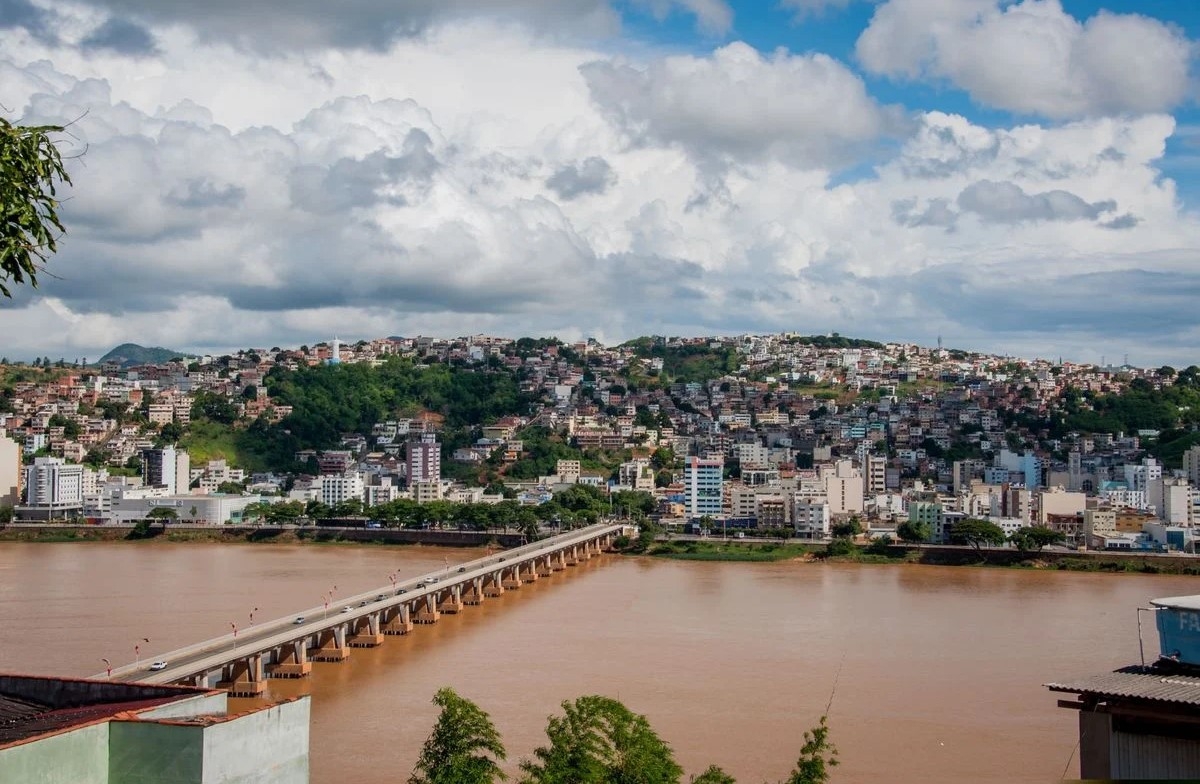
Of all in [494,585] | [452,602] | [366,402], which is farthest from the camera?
[366,402]

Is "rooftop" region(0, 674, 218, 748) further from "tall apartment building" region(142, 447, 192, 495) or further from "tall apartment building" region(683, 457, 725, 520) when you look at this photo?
"tall apartment building" region(142, 447, 192, 495)

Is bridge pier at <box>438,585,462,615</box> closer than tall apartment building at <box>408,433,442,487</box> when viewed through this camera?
Yes

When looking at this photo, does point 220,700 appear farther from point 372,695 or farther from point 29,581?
point 29,581

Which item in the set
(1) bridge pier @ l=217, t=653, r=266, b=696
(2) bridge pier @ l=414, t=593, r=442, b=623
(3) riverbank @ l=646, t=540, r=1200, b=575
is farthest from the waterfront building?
(3) riverbank @ l=646, t=540, r=1200, b=575

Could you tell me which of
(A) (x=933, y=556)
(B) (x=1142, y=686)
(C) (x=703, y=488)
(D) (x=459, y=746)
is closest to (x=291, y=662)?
(D) (x=459, y=746)

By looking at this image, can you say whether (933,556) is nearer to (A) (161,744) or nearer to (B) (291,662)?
(B) (291,662)

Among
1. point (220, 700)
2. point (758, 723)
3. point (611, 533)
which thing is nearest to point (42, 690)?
point (220, 700)

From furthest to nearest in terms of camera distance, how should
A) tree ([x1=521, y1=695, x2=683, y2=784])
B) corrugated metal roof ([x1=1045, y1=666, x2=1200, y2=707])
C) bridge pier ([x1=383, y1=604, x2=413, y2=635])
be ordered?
bridge pier ([x1=383, y1=604, x2=413, y2=635])
tree ([x1=521, y1=695, x2=683, y2=784])
corrugated metal roof ([x1=1045, y1=666, x2=1200, y2=707])
